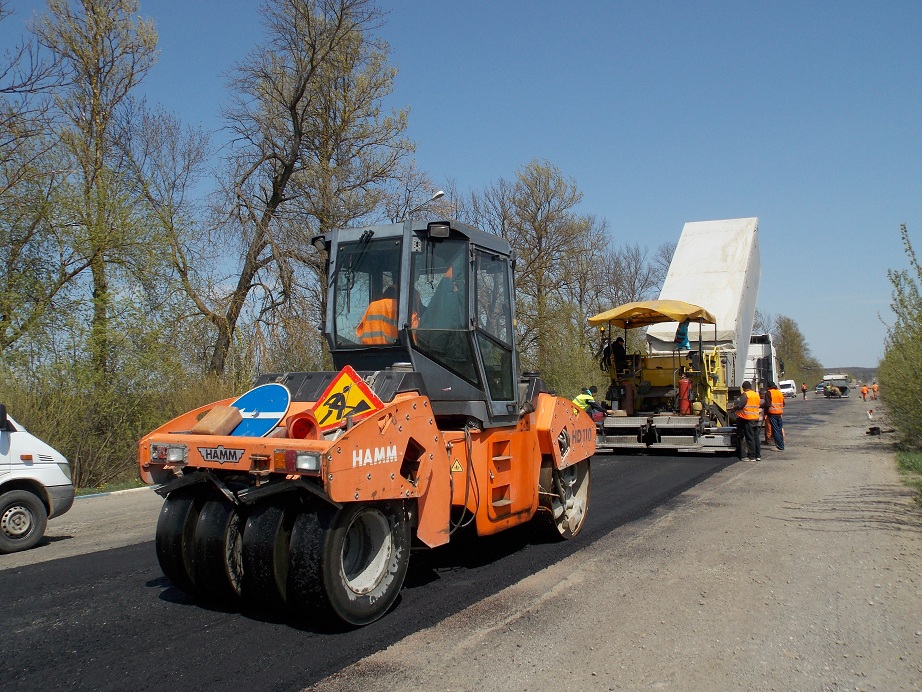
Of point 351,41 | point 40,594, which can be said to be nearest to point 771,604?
point 40,594

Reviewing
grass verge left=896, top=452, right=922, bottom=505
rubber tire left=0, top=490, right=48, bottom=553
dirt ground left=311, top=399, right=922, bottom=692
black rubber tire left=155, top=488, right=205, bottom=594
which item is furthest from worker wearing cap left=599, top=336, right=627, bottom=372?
black rubber tire left=155, top=488, right=205, bottom=594

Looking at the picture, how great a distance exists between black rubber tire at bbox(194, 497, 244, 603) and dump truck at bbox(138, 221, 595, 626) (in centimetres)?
1

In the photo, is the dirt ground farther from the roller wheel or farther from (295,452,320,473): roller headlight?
(295,452,320,473): roller headlight

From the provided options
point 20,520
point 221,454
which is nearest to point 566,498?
point 221,454

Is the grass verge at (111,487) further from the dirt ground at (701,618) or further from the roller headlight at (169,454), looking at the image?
the dirt ground at (701,618)

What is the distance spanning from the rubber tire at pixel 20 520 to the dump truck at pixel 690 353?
1194 centimetres

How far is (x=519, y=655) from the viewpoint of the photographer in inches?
186

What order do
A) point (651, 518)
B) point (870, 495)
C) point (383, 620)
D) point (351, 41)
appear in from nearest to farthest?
A: point (383, 620)
point (651, 518)
point (870, 495)
point (351, 41)

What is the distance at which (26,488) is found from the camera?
27.9 feet

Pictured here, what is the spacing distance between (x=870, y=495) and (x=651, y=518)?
12.0 ft

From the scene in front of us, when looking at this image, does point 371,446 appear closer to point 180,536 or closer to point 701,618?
point 180,536

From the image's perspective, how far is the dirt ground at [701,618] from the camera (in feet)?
14.4

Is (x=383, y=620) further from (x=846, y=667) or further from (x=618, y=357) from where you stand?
(x=618, y=357)

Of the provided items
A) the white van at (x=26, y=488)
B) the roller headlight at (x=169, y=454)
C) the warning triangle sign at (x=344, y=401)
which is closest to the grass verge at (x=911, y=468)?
the warning triangle sign at (x=344, y=401)
